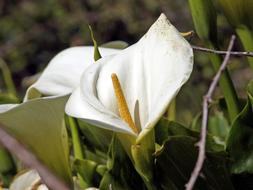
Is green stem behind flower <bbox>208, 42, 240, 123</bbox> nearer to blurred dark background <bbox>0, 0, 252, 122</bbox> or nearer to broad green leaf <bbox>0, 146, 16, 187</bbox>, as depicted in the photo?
broad green leaf <bbox>0, 146, 16, 187</bbox>

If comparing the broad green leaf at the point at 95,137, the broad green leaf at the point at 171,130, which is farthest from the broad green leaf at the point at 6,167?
the broad green leaf at the point at 171,130

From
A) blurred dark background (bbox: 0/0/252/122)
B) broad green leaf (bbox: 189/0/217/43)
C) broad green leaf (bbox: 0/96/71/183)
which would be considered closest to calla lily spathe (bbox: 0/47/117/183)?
broad green leaf (bbox: 0/96/71/183)

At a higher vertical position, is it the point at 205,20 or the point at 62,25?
the point at 205,20

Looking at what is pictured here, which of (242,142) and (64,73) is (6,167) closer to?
(64,73)

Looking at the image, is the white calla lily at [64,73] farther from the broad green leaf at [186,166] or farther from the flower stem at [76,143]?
the broad green leaf at [186,166]

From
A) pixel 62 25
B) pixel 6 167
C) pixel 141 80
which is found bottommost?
pixel 62 25

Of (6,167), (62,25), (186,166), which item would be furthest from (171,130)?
(62,25)
